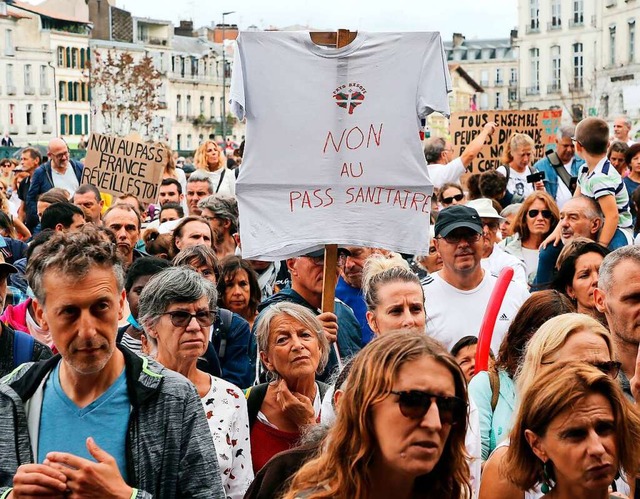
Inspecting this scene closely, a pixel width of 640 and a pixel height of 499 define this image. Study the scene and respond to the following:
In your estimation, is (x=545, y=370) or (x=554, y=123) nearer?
(x=545, y=370)

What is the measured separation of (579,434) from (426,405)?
623 millimetres

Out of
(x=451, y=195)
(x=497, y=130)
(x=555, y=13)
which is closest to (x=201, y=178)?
(x=451, y=195)

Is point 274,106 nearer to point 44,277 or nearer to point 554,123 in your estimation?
point 44,277

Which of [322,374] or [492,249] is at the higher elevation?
[492,249]

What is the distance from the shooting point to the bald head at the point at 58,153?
14398 millimetres

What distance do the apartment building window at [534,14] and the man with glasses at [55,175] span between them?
83.9 metres

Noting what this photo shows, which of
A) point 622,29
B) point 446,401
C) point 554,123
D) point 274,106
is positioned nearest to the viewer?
point 446,401

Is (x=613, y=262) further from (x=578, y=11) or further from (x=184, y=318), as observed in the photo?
(x=578, y=11)

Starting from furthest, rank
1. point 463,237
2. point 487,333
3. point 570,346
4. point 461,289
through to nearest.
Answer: point 463,237
point 461,289
point 487,333
point 570,346

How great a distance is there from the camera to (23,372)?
4.11 metres

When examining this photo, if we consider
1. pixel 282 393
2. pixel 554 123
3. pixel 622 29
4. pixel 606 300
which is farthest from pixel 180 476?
pixel 622 29

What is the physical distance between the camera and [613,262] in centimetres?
588

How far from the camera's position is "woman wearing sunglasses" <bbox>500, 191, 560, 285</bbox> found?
9727 mm

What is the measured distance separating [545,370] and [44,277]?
5.25ft
